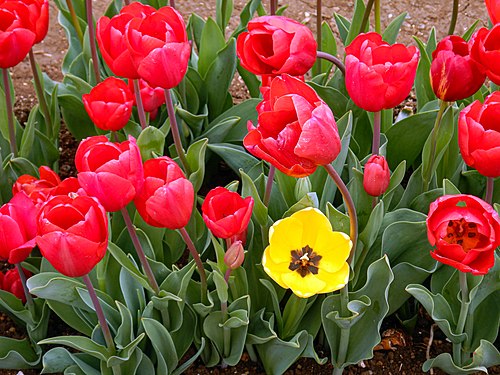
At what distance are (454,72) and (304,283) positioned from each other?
1.46 ft

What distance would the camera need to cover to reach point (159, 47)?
4.27 feet

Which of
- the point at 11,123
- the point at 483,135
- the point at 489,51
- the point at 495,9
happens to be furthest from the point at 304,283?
the point at 11,123

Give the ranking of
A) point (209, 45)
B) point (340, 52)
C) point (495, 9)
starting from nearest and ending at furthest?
point (495, 9) < point (209, 45) < point (340, 52)

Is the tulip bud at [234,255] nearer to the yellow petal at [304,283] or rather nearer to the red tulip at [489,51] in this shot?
the yellow petal at [304,283]

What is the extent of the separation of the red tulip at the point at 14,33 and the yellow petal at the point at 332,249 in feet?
2.23

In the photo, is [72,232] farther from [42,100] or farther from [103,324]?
[42,100]

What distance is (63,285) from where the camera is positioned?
1408mm

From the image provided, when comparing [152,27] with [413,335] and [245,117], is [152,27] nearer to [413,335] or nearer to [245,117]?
[245,117]

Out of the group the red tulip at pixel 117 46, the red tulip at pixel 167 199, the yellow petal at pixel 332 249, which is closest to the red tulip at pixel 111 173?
the red tulip at pixel 167 199

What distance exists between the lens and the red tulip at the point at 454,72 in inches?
53.2

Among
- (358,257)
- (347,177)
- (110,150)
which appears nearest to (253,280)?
(358,257)

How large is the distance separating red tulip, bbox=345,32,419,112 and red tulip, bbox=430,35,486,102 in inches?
2.7

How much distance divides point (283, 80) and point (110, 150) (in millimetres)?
286

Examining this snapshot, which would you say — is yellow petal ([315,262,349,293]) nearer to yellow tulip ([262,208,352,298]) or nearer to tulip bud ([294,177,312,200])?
yellow tulip ([262,208,352,298])
